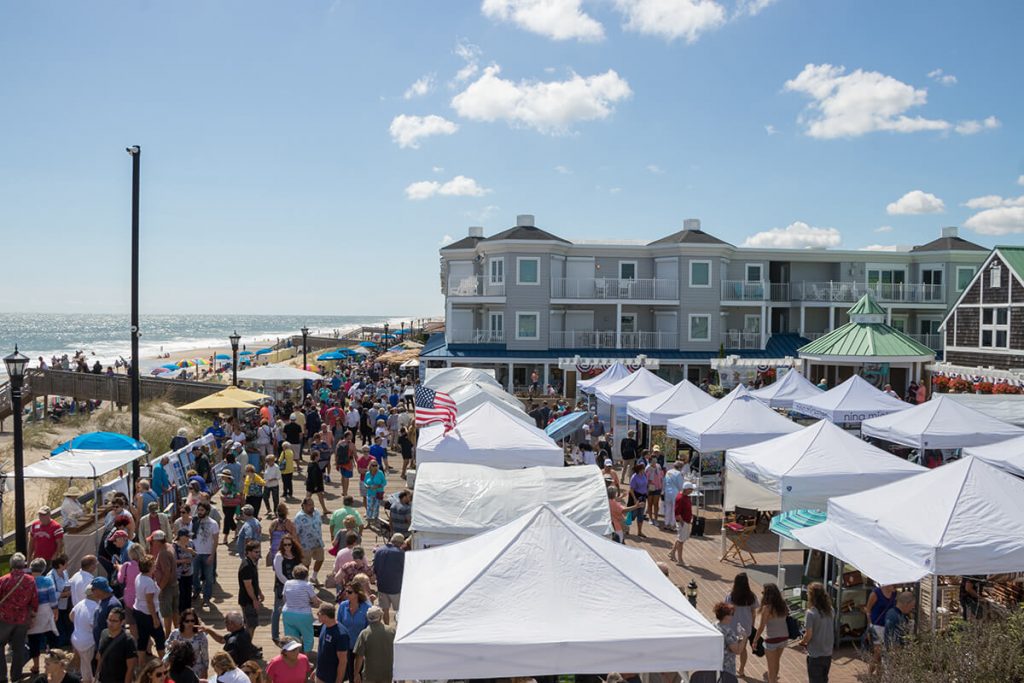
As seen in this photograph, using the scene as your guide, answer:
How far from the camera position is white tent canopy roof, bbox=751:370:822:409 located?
75.4 feet

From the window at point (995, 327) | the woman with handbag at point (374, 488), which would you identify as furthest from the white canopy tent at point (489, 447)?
the window at point (995, 327)

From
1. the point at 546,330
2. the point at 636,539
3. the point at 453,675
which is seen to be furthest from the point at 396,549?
the point at 546,330

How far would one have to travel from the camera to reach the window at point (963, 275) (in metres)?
41.7

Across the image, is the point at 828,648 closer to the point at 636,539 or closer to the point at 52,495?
the point at 636,539

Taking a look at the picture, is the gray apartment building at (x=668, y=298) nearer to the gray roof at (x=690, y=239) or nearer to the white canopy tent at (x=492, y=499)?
the gray roof at (x=690, y=239)

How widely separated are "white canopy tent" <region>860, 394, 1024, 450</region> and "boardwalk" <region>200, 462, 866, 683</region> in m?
4.18

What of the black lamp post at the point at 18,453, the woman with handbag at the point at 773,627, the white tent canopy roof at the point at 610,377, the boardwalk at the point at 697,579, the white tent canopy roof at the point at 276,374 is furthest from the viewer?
the white tent canopy roof at the point at 610,377

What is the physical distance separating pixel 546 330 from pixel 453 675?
32.8 metres

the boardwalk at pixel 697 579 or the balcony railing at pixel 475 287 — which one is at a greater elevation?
the balcony railing at pixel 475 287

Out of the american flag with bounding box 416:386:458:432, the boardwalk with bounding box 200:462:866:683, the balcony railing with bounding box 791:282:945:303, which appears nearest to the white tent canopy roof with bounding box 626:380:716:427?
the boardwalk with bounding box 200:462:866:683

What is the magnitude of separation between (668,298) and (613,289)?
276cm

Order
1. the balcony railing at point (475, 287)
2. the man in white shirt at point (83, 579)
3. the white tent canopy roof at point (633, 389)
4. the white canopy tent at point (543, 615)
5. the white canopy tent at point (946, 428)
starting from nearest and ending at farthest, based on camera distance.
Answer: the white canopy tent at point (543, 615), the man in white shirt at point (83, 579), the white canopy tent at point (946, 428), the white tent canopy roof at point (633, 389), the balcony railing at point (475, 287)

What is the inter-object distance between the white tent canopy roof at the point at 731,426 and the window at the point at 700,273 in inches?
916

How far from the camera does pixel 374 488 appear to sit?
14398mm
